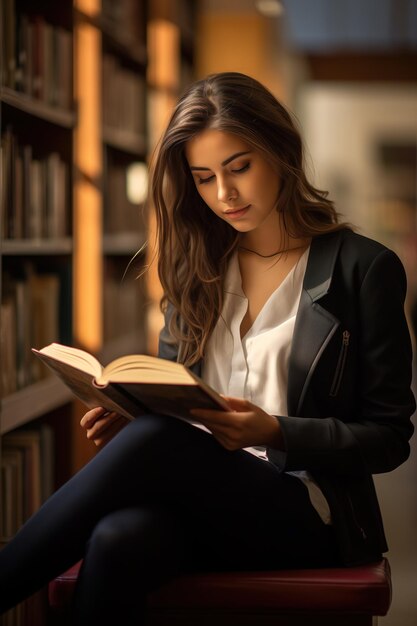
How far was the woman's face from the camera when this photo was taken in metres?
1.71

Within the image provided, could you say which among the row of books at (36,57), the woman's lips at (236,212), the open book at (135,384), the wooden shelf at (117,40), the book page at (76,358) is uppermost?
the wooden shelf at (117,40)

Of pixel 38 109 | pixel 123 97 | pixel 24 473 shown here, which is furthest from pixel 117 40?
pixel 24 473

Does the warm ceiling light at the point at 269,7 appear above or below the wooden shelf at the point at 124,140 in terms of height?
above

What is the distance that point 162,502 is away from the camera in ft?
5.00

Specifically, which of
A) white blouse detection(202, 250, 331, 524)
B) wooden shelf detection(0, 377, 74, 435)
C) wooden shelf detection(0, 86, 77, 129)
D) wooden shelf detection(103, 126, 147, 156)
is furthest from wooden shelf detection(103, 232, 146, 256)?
white blouse detection(202, 250, 331, 524)

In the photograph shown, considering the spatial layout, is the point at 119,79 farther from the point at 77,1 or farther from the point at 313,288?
the point at 313,288

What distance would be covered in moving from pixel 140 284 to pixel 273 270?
2.60 m

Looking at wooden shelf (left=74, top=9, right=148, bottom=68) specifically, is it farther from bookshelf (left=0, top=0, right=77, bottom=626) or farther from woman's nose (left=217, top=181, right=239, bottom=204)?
woman's nose (left=217, top=181, right=239, bottom=204)

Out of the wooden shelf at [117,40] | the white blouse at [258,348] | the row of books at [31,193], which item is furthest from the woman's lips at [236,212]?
the wooden shelf at [117,40]

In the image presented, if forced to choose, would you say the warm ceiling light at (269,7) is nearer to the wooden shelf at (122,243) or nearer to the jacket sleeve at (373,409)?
the wooden shelf at (122,243)

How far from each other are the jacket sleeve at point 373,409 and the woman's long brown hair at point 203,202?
0.66ft

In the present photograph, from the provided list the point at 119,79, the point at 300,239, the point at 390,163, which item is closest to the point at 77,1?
the point at 119,79

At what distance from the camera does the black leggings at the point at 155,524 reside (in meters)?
1.41

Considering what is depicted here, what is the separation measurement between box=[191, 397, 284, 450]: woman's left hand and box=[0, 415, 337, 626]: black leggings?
0.04 m
